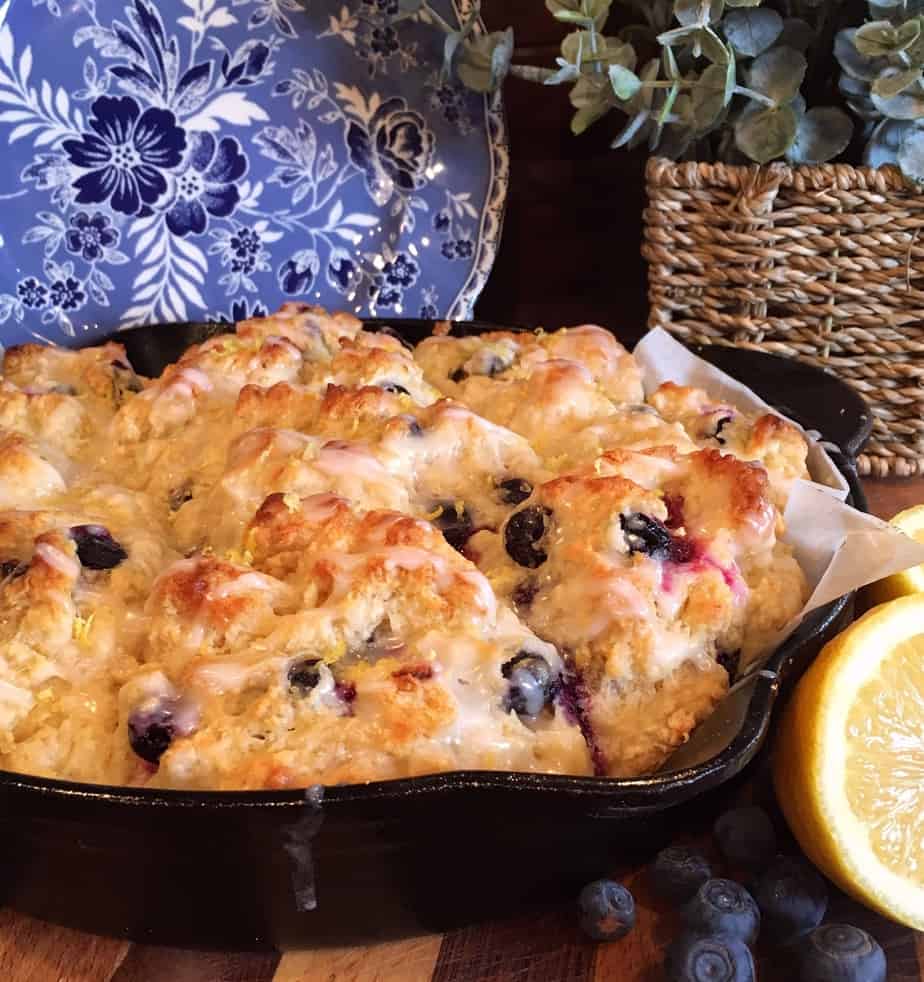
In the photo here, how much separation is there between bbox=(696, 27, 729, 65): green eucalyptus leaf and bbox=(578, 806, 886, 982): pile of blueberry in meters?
1.07

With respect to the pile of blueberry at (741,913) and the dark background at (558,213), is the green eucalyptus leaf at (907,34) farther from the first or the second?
the pile of blueberry at (741,913)

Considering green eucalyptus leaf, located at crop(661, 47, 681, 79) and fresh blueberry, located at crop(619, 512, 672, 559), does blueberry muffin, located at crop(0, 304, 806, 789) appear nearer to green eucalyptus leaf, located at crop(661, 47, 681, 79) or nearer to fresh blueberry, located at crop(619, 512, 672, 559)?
fresh blueberry, located at crop(619, 512, 672, 559)

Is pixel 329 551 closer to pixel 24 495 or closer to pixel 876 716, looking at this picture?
pixel 24 495

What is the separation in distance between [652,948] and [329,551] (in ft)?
1.58

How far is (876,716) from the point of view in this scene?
967 millimetres

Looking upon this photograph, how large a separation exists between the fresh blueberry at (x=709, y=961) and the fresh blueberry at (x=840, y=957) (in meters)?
0.05

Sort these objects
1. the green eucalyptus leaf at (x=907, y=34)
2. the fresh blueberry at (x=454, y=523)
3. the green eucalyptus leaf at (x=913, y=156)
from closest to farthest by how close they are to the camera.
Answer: the fresh blueberry at (x=454, y=523)
the green eucalyptus leaf at (x=907, y=34)
the green eucalyptus leaf at (x=913, y=156)

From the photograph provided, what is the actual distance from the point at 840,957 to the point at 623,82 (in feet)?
4.00

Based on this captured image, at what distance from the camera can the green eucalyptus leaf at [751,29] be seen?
1.47 m

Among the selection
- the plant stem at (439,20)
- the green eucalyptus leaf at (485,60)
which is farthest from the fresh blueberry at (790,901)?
the plant stem at (439,20)

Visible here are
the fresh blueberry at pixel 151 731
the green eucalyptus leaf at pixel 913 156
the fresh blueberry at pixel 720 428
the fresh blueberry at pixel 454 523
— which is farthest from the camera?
the green eucalyptus leaf at pixel 913 156

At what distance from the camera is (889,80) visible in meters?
1.42

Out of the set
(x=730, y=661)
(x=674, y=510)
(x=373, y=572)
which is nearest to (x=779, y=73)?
(x=674, y=510)

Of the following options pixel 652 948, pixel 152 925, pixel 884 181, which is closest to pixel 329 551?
pixel 152 925
